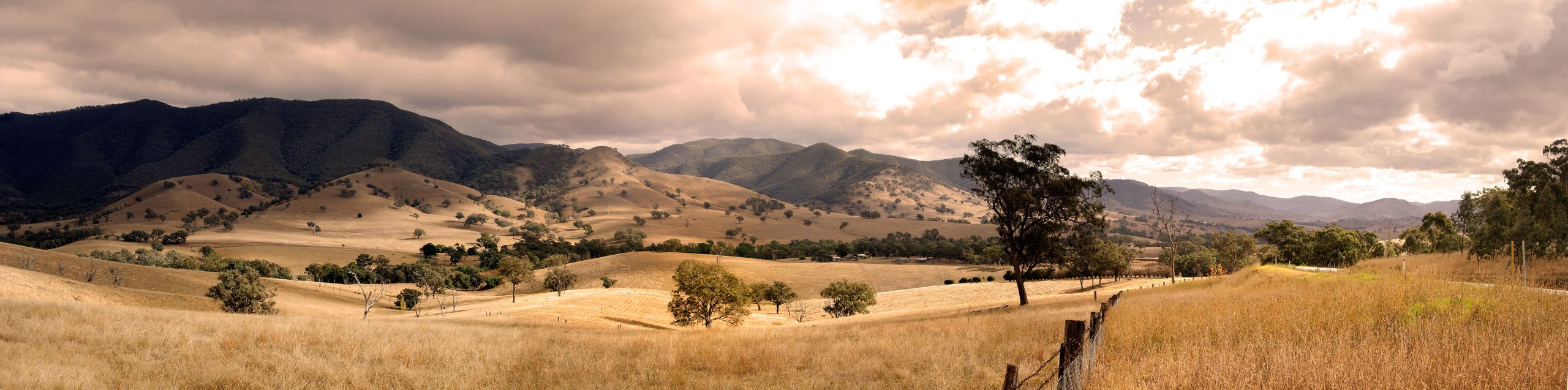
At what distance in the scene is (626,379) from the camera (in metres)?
10.9

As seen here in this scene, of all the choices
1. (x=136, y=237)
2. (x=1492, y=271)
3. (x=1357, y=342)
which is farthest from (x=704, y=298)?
(x=136, y=237)

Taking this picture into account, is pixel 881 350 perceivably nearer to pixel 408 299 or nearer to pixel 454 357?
pixel 454 357

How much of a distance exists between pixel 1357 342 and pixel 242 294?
67.8 m

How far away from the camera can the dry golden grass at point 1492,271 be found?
16.7 meters

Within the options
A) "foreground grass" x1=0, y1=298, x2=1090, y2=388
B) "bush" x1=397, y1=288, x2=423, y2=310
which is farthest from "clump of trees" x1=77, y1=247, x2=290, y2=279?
"foreground grass" x1=0, y1=298, x2=1090, y2=388

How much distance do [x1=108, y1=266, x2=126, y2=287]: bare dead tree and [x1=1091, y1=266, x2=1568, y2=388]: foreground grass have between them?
97.9 meters

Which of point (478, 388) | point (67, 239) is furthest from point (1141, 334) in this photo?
point (67, 239)

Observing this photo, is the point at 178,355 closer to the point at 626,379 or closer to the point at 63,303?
the point at 626,379

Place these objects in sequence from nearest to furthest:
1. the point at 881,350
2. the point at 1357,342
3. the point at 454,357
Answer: the point at 1357,342 < the point at 454,357 < the point at 881,350

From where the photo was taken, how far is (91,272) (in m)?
70.7

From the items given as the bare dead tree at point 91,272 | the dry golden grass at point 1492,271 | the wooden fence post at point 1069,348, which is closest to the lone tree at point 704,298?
the dry golden grass at point 1492,271

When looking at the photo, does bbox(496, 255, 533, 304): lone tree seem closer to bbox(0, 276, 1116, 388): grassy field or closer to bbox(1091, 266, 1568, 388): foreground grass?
bbox(0, 276, 1116, 388): grassy field

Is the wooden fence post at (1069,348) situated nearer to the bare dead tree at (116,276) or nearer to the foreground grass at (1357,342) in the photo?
the foreground grass at (1357,342)

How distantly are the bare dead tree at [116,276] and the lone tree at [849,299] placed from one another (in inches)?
3132
